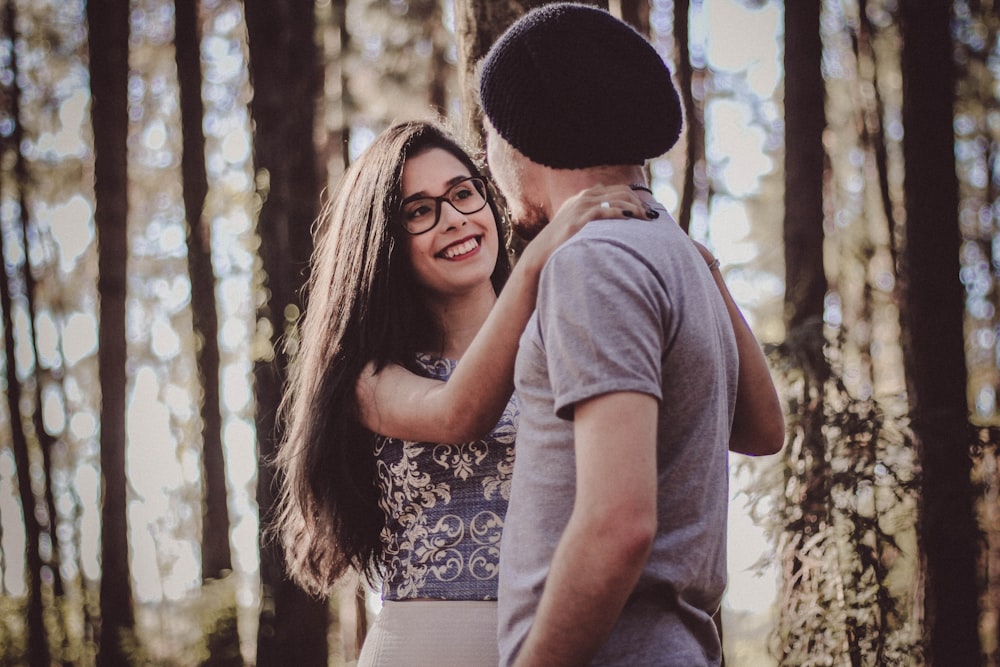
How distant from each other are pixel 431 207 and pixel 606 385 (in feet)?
4.83

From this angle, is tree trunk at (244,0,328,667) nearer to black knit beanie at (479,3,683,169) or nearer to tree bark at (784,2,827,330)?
tree bark at (784,2,827,330)

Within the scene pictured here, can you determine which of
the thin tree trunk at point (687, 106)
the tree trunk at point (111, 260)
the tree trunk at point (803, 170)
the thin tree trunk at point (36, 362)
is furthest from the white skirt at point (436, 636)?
the thin tree trunk at point (36, 362)

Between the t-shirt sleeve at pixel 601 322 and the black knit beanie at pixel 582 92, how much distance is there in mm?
294

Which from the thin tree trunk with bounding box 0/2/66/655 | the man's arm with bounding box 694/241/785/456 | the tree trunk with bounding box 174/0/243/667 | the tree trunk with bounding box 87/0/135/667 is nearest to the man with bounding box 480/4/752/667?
the man's arm with bounding box 694/241/785/456

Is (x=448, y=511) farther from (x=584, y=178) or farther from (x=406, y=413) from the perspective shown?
(x=584, y=178)

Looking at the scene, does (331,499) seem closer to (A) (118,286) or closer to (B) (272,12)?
(B) (272,12)

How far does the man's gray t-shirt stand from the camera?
1465 mm

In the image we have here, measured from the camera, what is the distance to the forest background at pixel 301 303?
4.93 meters

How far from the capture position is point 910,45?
6.86 m

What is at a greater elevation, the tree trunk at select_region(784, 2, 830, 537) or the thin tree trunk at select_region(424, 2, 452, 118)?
the thin tree trunk at select_region(424, 2, 452, 118)

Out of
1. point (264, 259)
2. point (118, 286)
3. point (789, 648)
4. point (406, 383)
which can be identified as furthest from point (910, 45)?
point (118, 286)

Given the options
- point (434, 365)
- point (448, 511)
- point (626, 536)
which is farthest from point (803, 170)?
point (626, 536)

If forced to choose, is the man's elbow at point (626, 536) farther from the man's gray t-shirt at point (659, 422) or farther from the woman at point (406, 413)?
the woman at point (406, 413)

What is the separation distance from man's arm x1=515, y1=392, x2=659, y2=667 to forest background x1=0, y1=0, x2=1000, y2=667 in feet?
7.17
